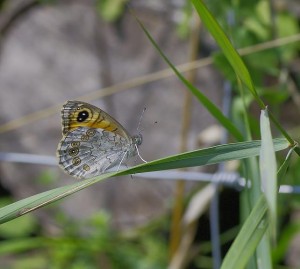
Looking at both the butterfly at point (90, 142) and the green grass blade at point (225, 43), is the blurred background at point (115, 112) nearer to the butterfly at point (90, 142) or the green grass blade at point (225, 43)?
the butterfly at point (90, 142)

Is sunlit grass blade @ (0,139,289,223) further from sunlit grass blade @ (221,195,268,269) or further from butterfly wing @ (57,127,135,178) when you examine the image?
butterfly wing @ (57,127,135,178)

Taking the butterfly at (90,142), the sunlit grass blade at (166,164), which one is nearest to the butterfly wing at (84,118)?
the butterfly at (90,142)

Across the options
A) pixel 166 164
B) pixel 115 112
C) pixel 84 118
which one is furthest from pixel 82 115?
pixel 115 112

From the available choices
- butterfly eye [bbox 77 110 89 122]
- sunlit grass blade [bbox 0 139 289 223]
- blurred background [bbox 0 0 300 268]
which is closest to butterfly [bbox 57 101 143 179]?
butterfly eye [bbox 77 110 89 122]

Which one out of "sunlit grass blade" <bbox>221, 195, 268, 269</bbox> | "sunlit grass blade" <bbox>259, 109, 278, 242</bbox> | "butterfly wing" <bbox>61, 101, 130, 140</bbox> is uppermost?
"butterfly wing" <bbox>61, 101, 130, 140</bbox>

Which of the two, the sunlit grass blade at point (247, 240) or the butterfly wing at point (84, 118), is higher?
the butterfly wing at point (84, 118)

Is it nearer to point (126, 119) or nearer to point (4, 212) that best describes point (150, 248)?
point (126, 119)

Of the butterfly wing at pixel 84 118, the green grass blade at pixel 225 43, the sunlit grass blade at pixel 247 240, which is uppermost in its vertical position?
the green grass blade at pixel 225 43
